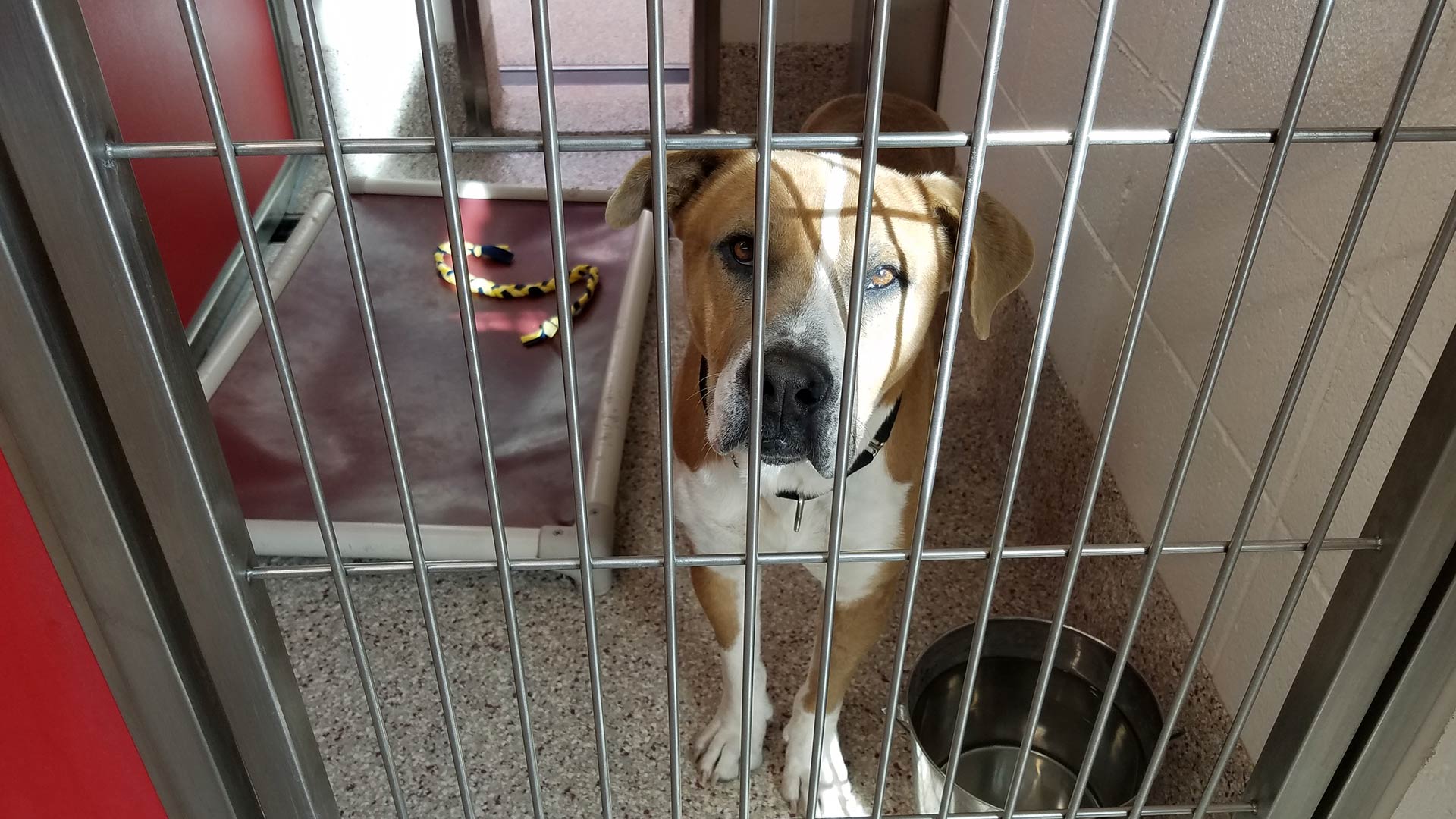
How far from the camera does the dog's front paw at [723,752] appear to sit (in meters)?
1.61

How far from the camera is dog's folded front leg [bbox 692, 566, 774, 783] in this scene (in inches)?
60.6

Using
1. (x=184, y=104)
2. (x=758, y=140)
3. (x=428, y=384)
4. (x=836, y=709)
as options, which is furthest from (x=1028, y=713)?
(x=184, y=104)

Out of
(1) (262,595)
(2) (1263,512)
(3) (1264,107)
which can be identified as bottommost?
(2) (1263,512)

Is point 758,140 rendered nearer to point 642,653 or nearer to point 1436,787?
point 1436,787

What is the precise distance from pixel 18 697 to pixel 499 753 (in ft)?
2.47

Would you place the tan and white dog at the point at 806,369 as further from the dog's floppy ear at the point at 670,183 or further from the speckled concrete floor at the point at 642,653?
the speckled concrete floor at the point at 642,653

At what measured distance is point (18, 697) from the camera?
1016mm

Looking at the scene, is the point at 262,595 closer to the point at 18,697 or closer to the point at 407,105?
the point at 18,697

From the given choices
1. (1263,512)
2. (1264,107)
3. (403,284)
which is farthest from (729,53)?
(1263,512)

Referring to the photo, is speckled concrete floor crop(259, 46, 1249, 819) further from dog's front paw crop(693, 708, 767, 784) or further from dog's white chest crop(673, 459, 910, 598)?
dog's white chest crop(673, 459, 910, 598)

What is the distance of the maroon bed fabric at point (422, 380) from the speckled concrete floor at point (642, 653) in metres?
0.16

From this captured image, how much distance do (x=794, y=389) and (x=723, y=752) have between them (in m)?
0.74

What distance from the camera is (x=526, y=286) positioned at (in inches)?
99.1

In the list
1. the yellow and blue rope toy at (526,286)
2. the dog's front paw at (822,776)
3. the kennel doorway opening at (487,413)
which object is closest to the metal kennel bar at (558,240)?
the kennel doorway opening at (487,413)
